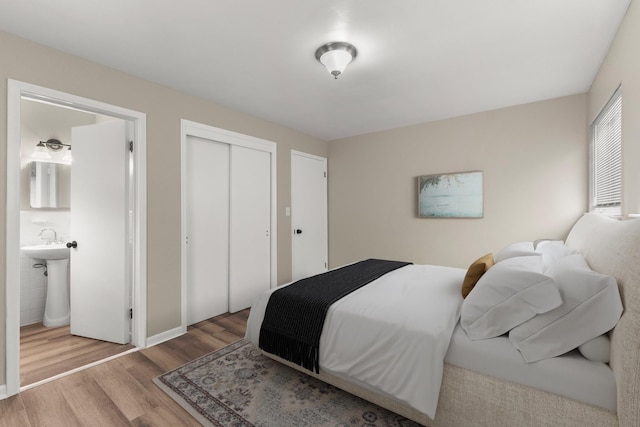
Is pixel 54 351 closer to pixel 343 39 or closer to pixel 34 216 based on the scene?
pixel 34 216

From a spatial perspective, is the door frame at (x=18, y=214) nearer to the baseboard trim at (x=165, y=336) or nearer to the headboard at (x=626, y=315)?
the baseboard trim at (x=165, y=336)

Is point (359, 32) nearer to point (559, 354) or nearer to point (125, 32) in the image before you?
point (125, 32)

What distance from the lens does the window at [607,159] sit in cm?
217

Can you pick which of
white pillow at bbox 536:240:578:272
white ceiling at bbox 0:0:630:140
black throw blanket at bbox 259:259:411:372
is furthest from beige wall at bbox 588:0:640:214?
black throw blanket at bbox 259:259:411:372

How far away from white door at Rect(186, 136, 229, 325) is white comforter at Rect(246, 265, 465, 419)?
57.0 inches

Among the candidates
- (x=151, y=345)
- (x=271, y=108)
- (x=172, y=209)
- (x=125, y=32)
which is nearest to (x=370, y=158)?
(x=271, y=108)

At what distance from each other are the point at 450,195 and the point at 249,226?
8.69ft

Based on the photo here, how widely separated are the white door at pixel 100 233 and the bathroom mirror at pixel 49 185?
88 centimetres

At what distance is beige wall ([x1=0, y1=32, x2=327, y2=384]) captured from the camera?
1.96 meters

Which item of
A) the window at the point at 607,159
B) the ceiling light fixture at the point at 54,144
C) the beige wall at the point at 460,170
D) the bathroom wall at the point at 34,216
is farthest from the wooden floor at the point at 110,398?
the window at the point at 607,159

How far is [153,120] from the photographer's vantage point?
2.71m

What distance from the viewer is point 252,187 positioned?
3.74 meters

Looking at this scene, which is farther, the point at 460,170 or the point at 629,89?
the point at 460,170

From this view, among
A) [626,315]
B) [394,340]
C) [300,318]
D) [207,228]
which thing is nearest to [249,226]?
[207,228]
